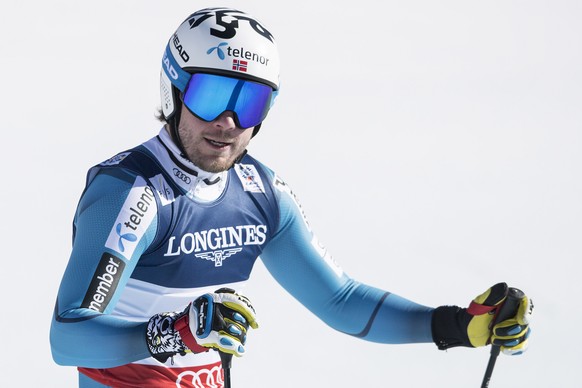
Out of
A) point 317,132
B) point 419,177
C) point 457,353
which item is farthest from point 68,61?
point 457,353

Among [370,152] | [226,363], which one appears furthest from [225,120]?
[370,152]

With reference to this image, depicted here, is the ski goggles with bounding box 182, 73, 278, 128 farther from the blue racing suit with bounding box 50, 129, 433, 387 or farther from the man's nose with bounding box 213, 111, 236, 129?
the blue racing suit with bounding box 50, 129, 433, 387

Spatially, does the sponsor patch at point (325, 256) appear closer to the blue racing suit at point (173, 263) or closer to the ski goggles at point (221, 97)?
the blue racing suit at point (173, 263)

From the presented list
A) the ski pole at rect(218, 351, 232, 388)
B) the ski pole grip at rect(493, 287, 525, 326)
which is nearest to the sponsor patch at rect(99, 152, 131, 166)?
the ski pole at rect(218, 351, 232, 388)

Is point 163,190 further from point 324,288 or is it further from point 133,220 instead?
point 324,288

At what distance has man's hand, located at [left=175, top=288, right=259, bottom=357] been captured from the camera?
379cm

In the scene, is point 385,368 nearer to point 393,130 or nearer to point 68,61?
point 393,130

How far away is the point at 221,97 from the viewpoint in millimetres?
4422

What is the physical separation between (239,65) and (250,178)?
60 cm

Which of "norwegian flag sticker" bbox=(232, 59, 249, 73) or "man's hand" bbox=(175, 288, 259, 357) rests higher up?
"norwegian flag sticker" bbox=(232, 59, 249, 73)

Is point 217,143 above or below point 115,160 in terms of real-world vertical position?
above

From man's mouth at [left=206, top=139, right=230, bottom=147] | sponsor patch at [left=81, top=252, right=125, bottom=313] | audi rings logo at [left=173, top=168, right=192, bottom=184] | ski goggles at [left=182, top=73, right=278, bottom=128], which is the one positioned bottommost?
sponsor patch at [left=81, top=252, right=125, bottom=313]

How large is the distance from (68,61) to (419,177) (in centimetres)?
345

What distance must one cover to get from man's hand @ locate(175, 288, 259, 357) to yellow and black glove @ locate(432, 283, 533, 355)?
990mm
